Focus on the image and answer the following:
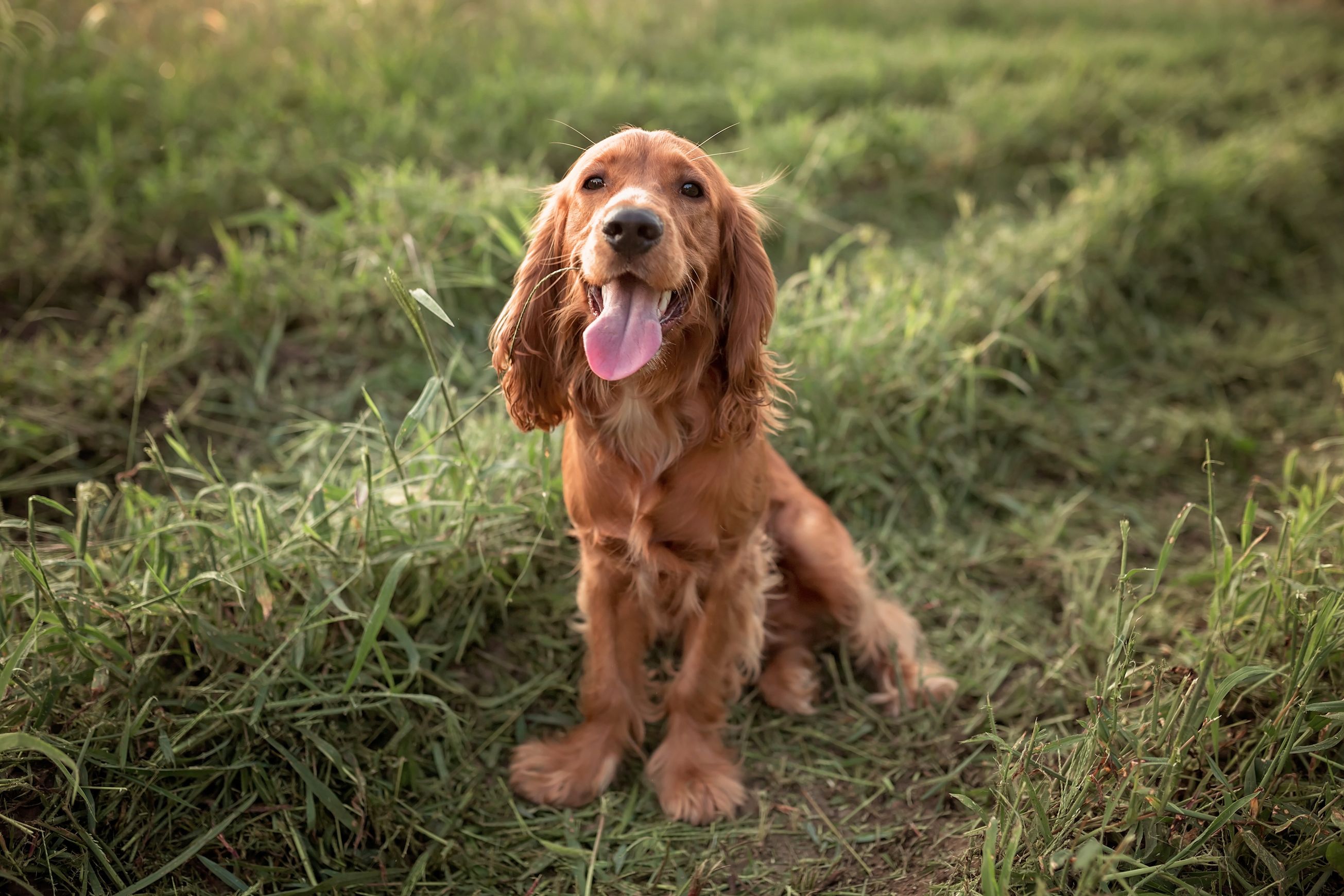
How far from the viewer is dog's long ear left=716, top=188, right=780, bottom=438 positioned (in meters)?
2.30

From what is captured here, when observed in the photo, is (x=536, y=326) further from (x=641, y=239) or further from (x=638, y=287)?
(x=641, y=239)

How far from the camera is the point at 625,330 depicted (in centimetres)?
207

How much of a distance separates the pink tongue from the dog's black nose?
11 centimetres

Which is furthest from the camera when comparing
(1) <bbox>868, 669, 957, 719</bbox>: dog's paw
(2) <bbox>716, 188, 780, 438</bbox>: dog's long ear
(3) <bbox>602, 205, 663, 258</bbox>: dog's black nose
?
(1) <bbox>868, 669, 957, 719</bbox>: dog's paw

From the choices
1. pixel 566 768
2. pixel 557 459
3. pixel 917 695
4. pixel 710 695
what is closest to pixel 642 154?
pixel 557 459

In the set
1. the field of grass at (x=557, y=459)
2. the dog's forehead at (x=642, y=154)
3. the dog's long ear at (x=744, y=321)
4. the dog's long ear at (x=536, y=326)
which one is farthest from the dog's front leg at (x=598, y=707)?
the dog's forehead at (x=642, y=154)

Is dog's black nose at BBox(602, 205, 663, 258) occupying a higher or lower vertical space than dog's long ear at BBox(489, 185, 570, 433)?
higher

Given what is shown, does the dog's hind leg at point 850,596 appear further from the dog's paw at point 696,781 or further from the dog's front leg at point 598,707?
the dog's front leg at point 598,707

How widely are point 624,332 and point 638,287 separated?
0.37 ft

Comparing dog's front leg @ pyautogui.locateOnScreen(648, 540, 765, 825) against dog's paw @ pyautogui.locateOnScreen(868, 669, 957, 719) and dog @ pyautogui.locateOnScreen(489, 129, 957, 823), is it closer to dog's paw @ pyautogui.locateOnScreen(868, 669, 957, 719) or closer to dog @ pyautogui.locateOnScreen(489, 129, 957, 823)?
dog @ pyautogui.locateOnScreen(489, 129, 957, 823)

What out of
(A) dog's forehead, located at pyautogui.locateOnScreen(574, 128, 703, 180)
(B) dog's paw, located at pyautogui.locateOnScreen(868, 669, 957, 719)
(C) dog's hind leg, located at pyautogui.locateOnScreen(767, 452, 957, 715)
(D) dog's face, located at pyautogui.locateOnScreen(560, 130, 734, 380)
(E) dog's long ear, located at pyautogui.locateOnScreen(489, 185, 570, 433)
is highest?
(A) dog's forehead, located at pyautogui.locateOnScreen(574, 128, 703, 180)

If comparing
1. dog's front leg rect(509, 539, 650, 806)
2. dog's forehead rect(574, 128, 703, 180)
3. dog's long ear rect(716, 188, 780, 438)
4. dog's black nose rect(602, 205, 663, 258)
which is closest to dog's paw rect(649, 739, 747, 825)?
dog's front leg rect(509, 539, 650, 806)

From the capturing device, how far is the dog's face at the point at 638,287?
6.69 feet

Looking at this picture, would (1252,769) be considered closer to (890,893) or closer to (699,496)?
(890,893)
